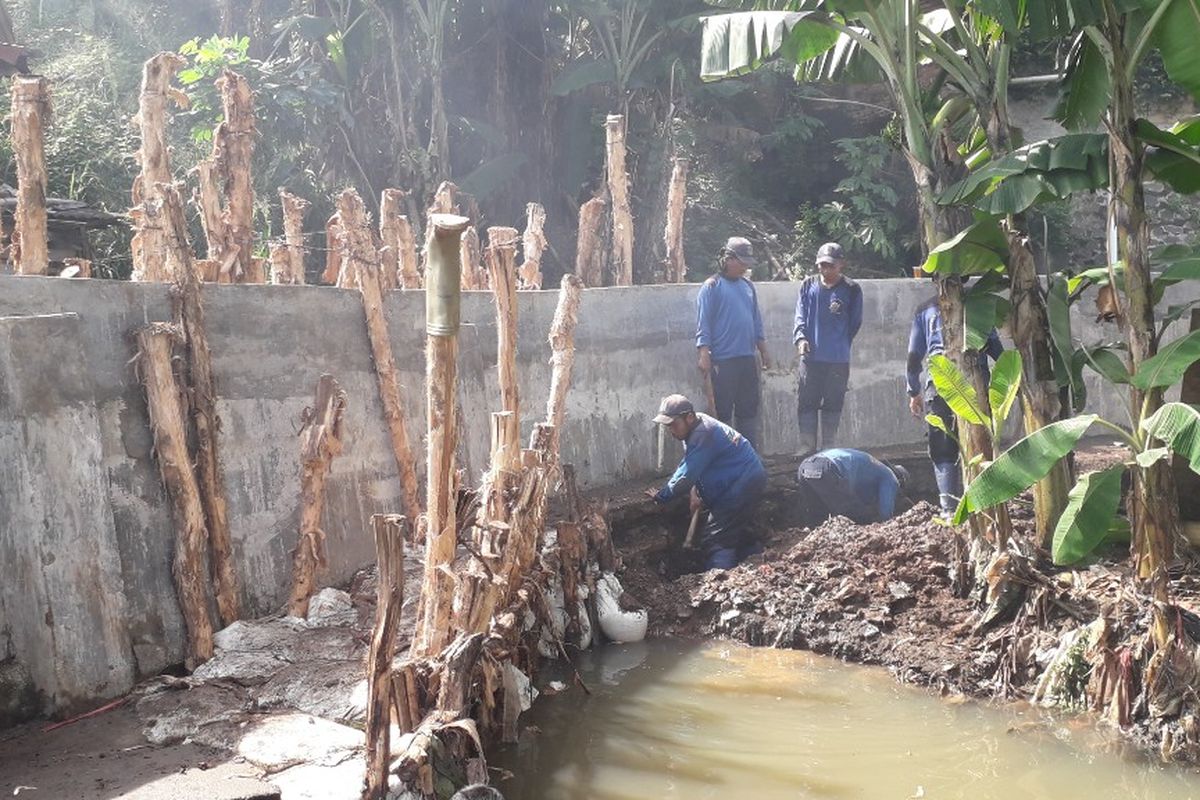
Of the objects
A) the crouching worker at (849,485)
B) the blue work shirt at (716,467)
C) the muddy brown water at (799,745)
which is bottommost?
the muddy brown water at (799,745)

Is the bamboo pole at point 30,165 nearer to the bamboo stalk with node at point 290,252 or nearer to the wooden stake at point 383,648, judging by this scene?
the bamboo stalk with node at point 290,252

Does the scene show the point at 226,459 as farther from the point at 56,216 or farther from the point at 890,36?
the point at 56,216

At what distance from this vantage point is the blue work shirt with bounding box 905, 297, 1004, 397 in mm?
8578

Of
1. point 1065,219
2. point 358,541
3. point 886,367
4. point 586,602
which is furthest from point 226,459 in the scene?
point 1065,219

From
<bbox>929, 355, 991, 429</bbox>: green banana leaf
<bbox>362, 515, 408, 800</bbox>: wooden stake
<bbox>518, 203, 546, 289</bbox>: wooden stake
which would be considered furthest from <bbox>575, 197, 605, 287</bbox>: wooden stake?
<bbox>362, 515, 408, 800</bbox>: wooden stake

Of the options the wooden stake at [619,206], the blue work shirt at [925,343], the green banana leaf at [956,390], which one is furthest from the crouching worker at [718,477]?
the wooden stake at [619,206]

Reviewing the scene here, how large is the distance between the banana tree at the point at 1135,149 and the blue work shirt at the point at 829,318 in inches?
141

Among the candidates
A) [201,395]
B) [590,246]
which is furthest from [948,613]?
[590,246]

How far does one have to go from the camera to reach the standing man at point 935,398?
8.60 meters

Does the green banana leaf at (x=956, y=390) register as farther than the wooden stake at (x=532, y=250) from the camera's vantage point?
No

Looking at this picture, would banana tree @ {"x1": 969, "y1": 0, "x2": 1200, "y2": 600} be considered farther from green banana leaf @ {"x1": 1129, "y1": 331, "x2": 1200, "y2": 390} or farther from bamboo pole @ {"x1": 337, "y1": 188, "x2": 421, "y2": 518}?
bamboo pole @ {"x1": 337, "y1": 188, "x2": 421, "y2": 518}

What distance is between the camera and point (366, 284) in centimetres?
742

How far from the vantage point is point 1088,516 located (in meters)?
5.96

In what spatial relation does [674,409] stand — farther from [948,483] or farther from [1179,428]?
[1179,428]
